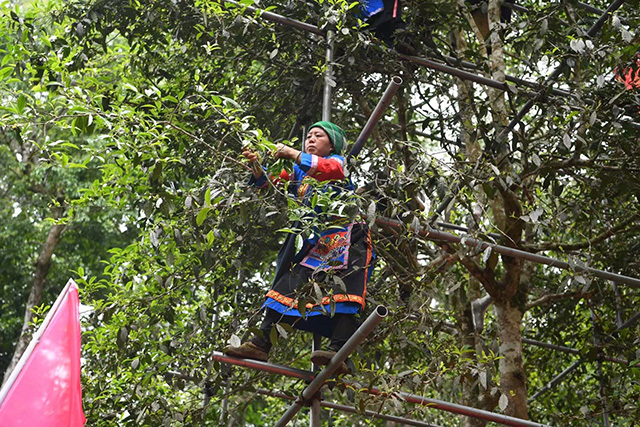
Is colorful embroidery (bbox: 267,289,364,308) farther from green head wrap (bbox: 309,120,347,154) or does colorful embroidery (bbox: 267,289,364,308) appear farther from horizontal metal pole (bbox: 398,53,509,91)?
horizontal metal pole (bbox: 398,53,509,91)

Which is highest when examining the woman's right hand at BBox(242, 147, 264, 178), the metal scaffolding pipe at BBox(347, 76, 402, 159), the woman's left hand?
the metal scaffolding pipe at BBox(347, 76, 402, 159)

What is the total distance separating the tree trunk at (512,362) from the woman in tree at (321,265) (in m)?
1.75

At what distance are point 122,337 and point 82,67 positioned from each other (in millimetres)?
1733

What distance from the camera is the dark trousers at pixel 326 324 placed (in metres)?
3.42

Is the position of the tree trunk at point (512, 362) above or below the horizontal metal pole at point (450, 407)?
above

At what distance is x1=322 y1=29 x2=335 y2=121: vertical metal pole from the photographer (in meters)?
3.90

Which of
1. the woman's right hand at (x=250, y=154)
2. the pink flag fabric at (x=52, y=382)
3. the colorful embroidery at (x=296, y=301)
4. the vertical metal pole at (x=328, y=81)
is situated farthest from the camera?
the vertical metal pole at (x=328, y=81)

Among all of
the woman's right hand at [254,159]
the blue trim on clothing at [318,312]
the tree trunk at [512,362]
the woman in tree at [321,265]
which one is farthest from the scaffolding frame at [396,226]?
the woman's right hand at [254,159]

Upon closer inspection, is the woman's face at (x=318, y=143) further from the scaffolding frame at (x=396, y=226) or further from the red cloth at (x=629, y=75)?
the red cloth at (x=629, y=75)

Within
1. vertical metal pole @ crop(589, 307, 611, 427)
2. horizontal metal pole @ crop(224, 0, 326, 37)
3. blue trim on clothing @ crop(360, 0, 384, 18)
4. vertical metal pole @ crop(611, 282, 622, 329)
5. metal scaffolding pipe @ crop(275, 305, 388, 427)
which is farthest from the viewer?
vertical metal pole @ crop(611, 282, 622, 329)

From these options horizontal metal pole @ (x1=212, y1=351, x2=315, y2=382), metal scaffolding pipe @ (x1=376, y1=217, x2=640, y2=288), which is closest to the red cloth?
metal scaffolding pipe @ (x1=376, y1=217, x2=640, y2=288)

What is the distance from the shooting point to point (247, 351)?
3.38m

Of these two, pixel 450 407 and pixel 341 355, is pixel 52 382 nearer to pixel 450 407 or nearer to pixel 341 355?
pixel 341 355

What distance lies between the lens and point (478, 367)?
3.64 metres
